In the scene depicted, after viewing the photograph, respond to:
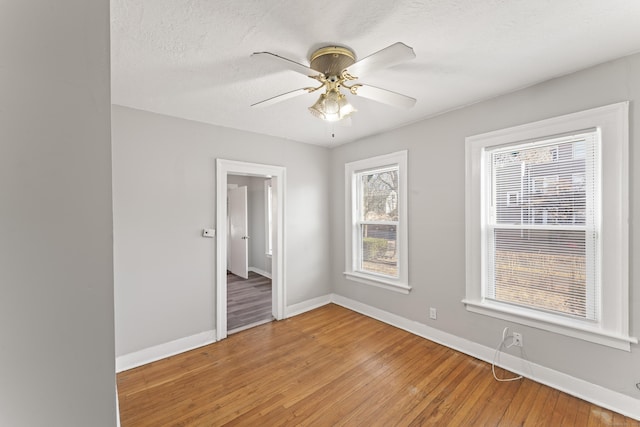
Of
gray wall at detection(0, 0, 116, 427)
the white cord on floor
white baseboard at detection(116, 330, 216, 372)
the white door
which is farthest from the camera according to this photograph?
the white door

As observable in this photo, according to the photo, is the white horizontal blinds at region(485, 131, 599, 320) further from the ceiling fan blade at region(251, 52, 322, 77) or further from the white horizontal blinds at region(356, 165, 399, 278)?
the ceiling fan blade at region(251, 52, 322, 77)

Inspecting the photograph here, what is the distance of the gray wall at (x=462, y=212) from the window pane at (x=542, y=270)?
24 cm

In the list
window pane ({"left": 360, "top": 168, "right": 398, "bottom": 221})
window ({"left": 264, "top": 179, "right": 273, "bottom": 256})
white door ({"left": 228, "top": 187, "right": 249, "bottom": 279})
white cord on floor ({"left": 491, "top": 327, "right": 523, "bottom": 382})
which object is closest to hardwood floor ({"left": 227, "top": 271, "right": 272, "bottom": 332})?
white door ({"left": 228, "top": 187, "right": 249, "bottom": 279})

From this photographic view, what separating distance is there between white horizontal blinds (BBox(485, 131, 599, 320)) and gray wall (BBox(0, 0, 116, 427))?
9.08 ft

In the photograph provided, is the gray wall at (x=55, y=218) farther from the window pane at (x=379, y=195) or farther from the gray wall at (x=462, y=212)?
the window pane at (x=379, y=195)

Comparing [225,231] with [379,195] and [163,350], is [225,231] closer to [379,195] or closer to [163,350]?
[163,350]

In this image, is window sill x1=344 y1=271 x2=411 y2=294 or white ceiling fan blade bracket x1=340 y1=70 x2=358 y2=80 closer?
white ceiling fan blade bracket x1=340 y1=70 x2=358 y2=80

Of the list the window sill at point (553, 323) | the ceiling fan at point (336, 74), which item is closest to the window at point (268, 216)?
the ceiling fan at point (336, 74)

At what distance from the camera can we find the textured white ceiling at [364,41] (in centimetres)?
132

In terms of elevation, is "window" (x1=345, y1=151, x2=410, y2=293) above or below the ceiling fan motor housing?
below

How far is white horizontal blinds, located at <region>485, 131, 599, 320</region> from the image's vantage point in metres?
1.93

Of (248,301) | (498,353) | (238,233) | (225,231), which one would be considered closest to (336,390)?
(498,353)

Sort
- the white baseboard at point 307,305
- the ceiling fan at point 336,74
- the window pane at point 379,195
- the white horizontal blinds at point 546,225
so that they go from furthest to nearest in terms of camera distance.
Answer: the white baseboard at point 307,305 → the window pane at point 379,195 → the white horizontal blinds at point 546,225 → the ceiling fan at point 336,74

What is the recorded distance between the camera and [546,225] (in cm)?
213
